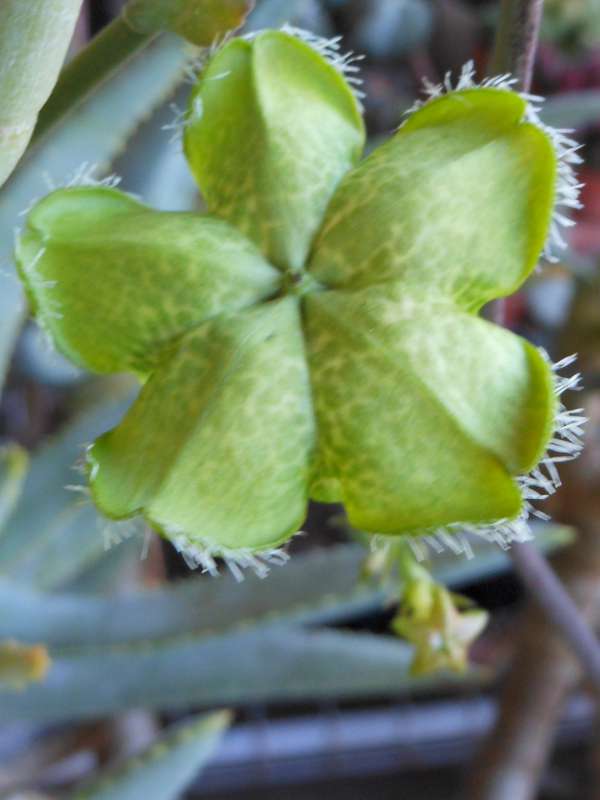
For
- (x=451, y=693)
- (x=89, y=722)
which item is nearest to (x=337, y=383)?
(x=89, y=722)

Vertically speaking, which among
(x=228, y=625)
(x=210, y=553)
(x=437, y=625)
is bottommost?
(x=228, y=625)

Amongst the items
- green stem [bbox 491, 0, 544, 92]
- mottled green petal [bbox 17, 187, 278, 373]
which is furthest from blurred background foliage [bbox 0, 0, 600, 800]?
green stem [bbox 491, 0, 544, 92]

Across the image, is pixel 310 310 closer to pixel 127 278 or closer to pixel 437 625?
pixel 127 278

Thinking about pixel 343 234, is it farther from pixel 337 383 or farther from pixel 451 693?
pixel 451 693

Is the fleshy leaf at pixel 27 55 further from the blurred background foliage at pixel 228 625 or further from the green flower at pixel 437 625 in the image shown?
the green flower at pixel 437 625

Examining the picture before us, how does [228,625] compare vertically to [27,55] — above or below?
below

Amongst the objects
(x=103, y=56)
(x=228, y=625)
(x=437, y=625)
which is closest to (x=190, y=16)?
(x=103, y=56)

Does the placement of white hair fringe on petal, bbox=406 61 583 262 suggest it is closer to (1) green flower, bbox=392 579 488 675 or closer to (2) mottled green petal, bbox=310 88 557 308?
(2) mottled green petal, bbox=310 88 557 308
